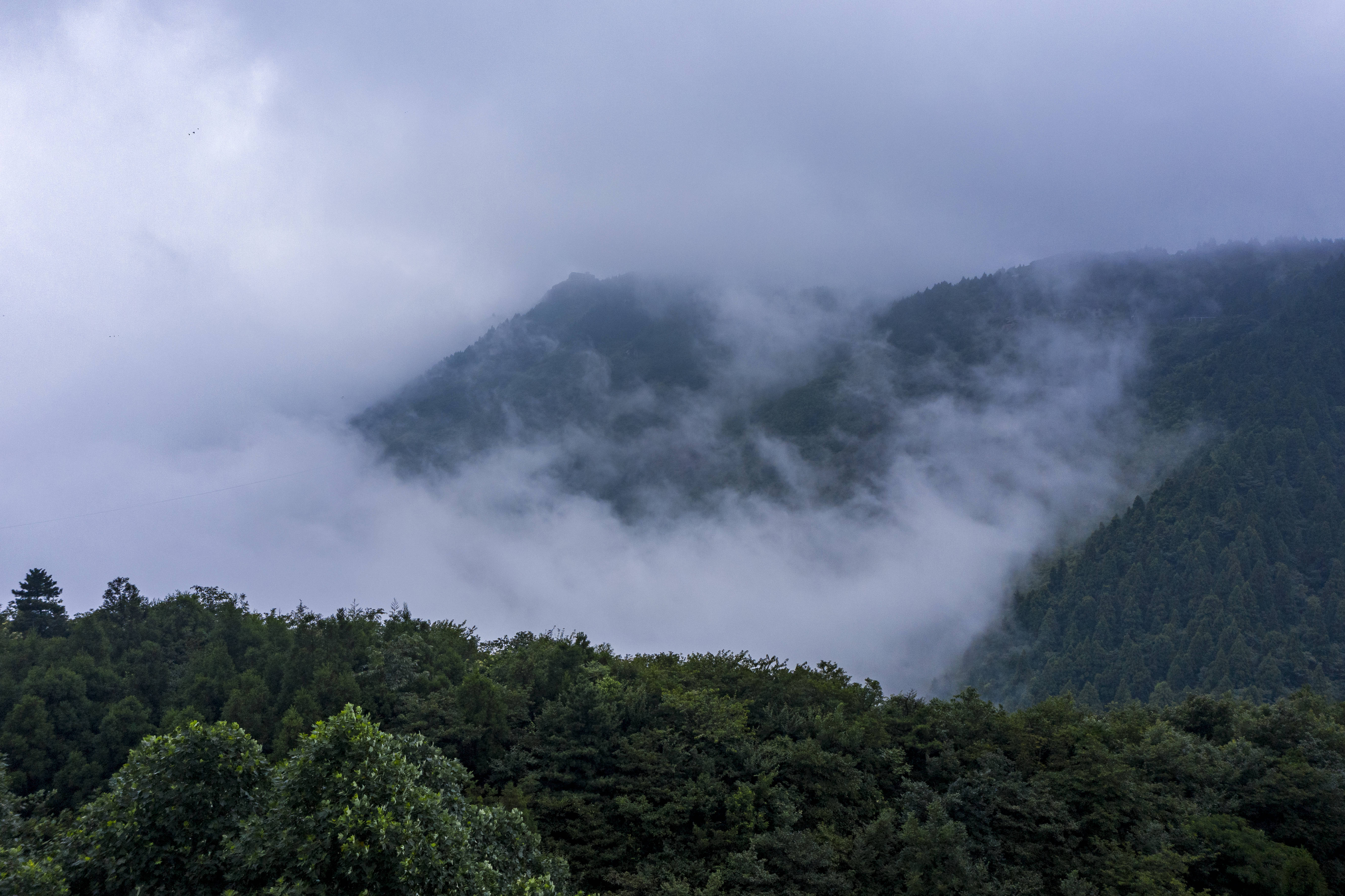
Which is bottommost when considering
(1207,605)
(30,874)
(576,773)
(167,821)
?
(30,874)

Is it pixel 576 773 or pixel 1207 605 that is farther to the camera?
pixel 1207 605

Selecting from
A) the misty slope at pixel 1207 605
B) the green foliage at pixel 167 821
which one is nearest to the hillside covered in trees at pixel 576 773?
the green foliage at pixel 167 821

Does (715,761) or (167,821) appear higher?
(715,761)

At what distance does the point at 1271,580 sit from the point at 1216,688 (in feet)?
153

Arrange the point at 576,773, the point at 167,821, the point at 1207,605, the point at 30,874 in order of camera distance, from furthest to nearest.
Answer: the point at 1207,605 → the point at 576,773 → the point at 167,821 → the point at 30,874

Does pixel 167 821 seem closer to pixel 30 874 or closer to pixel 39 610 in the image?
pixel 30 874

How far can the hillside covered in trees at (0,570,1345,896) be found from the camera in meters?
29.4

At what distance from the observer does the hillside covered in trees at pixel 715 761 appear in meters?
29.4

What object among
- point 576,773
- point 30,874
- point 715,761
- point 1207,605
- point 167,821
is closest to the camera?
point 30,874

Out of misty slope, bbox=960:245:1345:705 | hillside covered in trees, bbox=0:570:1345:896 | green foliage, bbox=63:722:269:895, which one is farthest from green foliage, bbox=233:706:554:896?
misty slope, bbox=960:245:1345:705

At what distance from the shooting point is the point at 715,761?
34.0 meters

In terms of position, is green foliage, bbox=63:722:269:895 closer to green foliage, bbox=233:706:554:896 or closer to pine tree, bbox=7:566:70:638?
green foliage, bbox=233:706:554:896

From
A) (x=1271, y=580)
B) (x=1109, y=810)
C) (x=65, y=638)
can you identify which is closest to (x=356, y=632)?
(x=65, y=638)

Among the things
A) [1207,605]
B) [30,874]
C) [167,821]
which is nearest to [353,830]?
[167,821]
